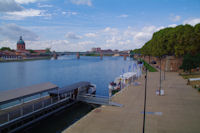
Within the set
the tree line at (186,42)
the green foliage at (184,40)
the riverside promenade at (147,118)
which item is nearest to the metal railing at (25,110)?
the riverside promenade at (147,118)

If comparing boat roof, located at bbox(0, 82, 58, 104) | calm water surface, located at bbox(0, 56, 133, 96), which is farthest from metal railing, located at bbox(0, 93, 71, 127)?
calm water surface, located at bbox(0, 56, 133, 96)

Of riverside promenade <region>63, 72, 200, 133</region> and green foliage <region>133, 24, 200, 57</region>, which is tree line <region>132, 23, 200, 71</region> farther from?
riverside promenade <region>63, 72, 200, 133</region>

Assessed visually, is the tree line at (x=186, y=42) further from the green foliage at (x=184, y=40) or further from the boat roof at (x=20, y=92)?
the boat roof at (x=20, y=92)

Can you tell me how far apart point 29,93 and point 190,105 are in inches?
821

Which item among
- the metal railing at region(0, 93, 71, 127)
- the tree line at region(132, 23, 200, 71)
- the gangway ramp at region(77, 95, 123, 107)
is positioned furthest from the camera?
the tree line at region(132, 23, 200, 71)

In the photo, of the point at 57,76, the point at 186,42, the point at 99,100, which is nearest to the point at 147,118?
the point at 99,100

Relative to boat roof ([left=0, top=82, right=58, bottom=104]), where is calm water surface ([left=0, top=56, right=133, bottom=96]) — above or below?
below

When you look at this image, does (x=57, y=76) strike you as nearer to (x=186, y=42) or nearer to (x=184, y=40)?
(x=184, y=40)

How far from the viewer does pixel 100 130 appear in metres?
14.9

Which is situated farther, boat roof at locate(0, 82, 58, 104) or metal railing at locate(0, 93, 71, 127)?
boat roof at locate(0, 82, 58, 104)

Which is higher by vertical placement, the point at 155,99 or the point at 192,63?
the point at 192,63

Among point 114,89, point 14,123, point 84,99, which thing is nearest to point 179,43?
point 114,89

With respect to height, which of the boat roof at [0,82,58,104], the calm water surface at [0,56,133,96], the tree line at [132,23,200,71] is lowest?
the calm water surface at [0,56,133,96]

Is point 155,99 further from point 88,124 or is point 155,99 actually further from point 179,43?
point 179,43
